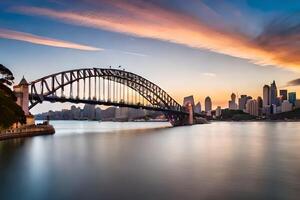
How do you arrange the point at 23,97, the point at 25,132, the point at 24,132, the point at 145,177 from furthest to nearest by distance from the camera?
the point at 23,97
the point at 25,132
the point at 24,132
the point at 145,177

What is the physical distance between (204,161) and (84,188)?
1388cm

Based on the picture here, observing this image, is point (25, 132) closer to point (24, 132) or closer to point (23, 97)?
point (24, 132)

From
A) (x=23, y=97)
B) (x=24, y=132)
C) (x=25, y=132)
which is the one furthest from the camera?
(x=23, y=97)

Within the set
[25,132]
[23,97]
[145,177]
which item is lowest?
[145,177]

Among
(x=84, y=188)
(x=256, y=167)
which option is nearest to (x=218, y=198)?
(x=84, y=188)

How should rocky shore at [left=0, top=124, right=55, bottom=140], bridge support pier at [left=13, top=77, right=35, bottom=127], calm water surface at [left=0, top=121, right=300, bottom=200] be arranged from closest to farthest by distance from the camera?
calm water surface at [left=0, top=121, right=300, bottom=200] < rocky shore at [left=0, top=124, right=55, bottom=140] < bridge support pier at [left=13, top=77, right=35, bottom=127]

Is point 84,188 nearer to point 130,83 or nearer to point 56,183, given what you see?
point 56,183

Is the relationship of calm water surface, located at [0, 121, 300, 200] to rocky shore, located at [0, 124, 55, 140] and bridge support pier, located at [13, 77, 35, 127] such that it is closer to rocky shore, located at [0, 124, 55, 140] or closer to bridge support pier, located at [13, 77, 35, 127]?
rocky shore, located at [0, 124, 55, 140]

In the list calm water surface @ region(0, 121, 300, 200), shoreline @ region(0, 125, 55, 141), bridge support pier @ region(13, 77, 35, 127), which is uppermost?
bridge support pier @ region(13, 77, 35, 127)

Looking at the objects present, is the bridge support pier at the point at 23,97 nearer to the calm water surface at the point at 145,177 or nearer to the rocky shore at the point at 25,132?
the rocky shore at the point at 25,132

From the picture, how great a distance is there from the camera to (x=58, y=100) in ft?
240

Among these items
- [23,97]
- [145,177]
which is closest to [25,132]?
[23,97]

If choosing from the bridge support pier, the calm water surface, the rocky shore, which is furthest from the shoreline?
the calm water surface

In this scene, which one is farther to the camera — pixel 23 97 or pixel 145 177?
pixel 23 97
